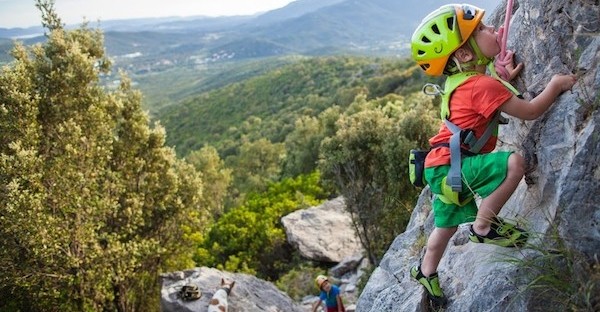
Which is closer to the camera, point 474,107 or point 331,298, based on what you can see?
point 474,107

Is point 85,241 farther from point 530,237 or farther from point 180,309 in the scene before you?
point 530,237

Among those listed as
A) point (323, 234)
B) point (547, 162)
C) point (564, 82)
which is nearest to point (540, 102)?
point (564, 82)

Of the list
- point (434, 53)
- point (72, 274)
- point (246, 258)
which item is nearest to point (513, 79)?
point (434, 53)

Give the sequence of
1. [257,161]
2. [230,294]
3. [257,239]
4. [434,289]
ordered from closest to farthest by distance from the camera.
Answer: [434,289]
[230,294]
[257,239]
[257,161]

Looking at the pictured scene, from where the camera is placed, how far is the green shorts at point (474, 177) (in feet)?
15.8

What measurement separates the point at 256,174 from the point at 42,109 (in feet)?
208

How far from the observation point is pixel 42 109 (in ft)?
52.9

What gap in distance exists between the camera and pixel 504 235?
198 inches

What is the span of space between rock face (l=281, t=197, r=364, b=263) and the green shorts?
18.5 metres

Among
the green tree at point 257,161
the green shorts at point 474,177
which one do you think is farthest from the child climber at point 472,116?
the green tree at point 257,161

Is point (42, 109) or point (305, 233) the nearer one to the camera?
point (42, 109)

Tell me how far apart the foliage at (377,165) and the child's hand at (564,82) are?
40.9 ft

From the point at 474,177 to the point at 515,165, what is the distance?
1.29 feet

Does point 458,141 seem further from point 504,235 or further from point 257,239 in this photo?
point 257,239
